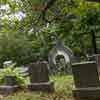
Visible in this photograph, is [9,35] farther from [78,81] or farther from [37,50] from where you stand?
[78,81]

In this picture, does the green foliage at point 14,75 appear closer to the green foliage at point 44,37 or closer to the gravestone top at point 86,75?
the green foliage at point 44,37

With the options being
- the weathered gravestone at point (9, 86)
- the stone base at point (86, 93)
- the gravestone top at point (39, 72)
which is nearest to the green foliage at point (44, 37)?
the gravestone top at point (39, 72)

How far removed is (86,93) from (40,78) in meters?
2.35

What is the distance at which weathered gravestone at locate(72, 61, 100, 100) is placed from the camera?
7.10m

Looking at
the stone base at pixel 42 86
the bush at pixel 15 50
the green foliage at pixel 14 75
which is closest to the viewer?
the stone base at pixel 42 86

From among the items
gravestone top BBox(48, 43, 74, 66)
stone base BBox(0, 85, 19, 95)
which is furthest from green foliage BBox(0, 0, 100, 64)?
stone base BBox(0, 85, 19, 95)

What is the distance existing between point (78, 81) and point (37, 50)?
1507cm

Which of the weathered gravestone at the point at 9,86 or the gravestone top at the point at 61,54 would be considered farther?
the gravestone top at the point at 61,54

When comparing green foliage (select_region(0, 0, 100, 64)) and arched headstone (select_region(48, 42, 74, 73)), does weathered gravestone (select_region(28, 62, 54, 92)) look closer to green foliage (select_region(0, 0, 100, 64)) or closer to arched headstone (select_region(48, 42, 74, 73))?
green foliage (select_region(0, 0, 100, 64))

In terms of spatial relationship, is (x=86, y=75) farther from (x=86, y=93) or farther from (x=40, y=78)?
(x=40, y=78)

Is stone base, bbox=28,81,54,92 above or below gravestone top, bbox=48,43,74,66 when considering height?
below

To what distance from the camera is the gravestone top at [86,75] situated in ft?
23.4

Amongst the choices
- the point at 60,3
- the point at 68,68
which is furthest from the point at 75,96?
the point at 68,68

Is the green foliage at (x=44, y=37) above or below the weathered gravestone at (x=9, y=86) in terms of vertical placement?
above
